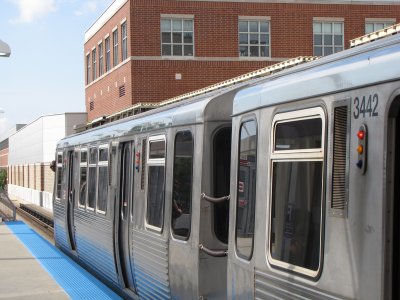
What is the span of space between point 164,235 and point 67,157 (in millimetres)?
8071

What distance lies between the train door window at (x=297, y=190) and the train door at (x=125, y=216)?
173 inches

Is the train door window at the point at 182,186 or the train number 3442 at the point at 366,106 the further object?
the train door window at the point at 182,186

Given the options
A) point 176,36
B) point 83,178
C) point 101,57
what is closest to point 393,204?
point 83,178

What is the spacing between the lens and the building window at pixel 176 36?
30984mm

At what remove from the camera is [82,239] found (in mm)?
12414

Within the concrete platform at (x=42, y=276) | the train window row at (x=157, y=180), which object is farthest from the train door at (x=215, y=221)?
the concrete platform at (x=42, y=276)

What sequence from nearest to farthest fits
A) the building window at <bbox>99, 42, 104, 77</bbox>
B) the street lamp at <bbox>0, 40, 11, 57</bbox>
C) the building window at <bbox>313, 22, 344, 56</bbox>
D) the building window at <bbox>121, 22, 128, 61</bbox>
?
the street lamp at <bbox>0, 40, 11, 57</bbox>, the building window at <bbox>121, 22, 128, 61</bbox>, the building window at <bbox>313, 22, 344, 56</bbox>, the building window at <bbox>99, 42, 104, 77</bbox>

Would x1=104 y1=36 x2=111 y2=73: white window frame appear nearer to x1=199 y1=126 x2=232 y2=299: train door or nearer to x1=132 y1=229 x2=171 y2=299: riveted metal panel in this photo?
x1=132 y1=229 x2=171 y2=299: riveted metal panel

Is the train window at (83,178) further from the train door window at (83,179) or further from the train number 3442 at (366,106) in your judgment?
the train number 3442 at (366,106)

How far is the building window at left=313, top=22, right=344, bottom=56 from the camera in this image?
32156mm

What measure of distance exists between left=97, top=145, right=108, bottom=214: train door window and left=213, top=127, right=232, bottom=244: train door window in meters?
4.26

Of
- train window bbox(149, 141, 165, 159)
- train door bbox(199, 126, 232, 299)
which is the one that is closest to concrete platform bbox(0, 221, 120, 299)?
train window bbox(149, 141, 165, 159)

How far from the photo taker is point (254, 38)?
3167 cm

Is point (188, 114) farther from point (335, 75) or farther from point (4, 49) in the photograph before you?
point (4, 49)
